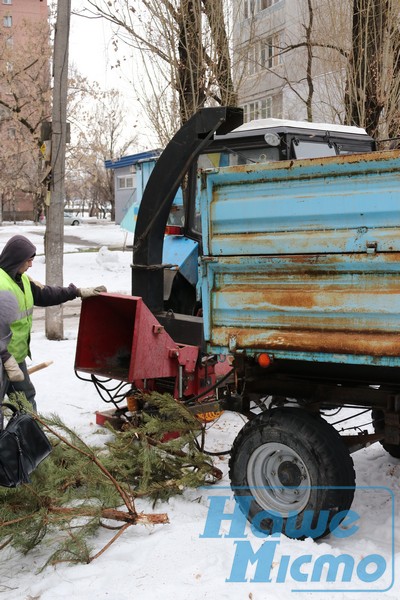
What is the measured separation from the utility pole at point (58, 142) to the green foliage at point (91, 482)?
5.23 m

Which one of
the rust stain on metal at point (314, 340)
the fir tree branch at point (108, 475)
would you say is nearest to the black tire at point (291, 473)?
the rust stain on metal at point (314, 340)

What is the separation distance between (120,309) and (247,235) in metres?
1.85

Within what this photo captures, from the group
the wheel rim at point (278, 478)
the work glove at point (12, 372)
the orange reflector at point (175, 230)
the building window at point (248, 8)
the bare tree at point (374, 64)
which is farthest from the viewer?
the building window at point (248, 8)

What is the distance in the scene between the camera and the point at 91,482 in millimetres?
3932

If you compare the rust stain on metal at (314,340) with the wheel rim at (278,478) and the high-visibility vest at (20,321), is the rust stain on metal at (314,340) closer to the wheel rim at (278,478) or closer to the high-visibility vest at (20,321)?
the wheel rim at (278,478)

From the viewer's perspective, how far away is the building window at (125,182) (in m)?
43.1

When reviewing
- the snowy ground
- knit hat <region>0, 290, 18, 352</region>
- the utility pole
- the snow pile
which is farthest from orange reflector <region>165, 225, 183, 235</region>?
the snow pile

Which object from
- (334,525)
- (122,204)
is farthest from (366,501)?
(122,204)

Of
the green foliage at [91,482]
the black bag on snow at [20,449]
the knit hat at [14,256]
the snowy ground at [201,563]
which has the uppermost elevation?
the knit hat at [14,256]

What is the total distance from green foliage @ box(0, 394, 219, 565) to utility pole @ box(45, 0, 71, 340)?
523cm

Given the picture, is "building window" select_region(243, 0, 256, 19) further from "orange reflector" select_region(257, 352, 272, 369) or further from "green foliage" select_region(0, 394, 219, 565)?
"orange reflector" select_region(257, 352, 272, 369)

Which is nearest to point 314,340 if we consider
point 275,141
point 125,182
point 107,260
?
point 275,141

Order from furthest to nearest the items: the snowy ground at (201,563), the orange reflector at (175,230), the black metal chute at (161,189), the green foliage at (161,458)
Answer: the orange reflector at (175,230) → the black metal chute at (161,189) → the green foliage at (161,458) → the snowy ground at (201,563)

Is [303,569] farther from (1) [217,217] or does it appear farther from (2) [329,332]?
(1) [217,217]
